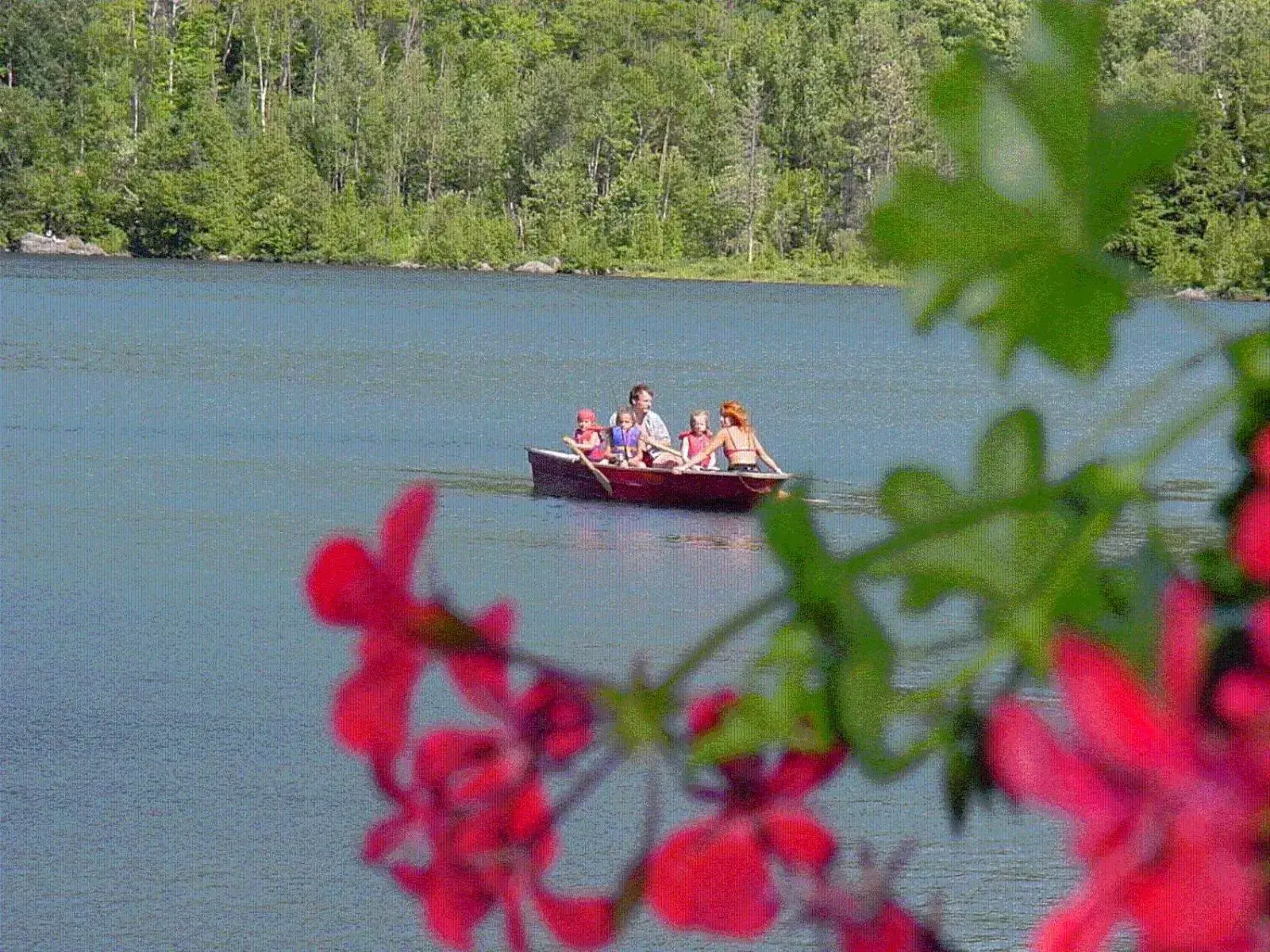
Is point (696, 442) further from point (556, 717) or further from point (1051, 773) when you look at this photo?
point (1051, 773)

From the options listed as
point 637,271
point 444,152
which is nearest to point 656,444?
point 444,152

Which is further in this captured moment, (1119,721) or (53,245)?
(53,245)

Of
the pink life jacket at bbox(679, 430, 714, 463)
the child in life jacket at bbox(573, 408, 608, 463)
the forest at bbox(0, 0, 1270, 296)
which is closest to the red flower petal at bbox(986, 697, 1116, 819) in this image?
the pink life jacket at bbox(679, 430, 714, 463)

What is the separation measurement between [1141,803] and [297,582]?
958mm

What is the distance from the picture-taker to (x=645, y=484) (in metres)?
23.5

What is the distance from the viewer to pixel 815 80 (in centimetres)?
11575

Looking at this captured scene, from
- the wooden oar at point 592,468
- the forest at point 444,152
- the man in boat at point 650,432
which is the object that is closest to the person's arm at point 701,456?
the man in boat at point 650,432

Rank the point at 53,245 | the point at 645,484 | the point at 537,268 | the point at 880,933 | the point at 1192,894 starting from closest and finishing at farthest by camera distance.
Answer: the point at 1192,894 < the point at 880,933 < the point at 645,484 < the point at 53,245 < the point at 537,268

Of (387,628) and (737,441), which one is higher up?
(387,628)

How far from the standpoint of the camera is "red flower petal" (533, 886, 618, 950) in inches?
27.0

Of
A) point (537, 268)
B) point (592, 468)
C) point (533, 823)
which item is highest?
point (533, 823)

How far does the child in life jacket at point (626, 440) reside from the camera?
23797 mm

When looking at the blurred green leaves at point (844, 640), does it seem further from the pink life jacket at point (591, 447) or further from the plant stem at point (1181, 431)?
the pink life jacket at point (591, 447)

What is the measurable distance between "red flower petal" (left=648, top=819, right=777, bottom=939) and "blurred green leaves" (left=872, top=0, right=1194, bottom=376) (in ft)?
0.62
